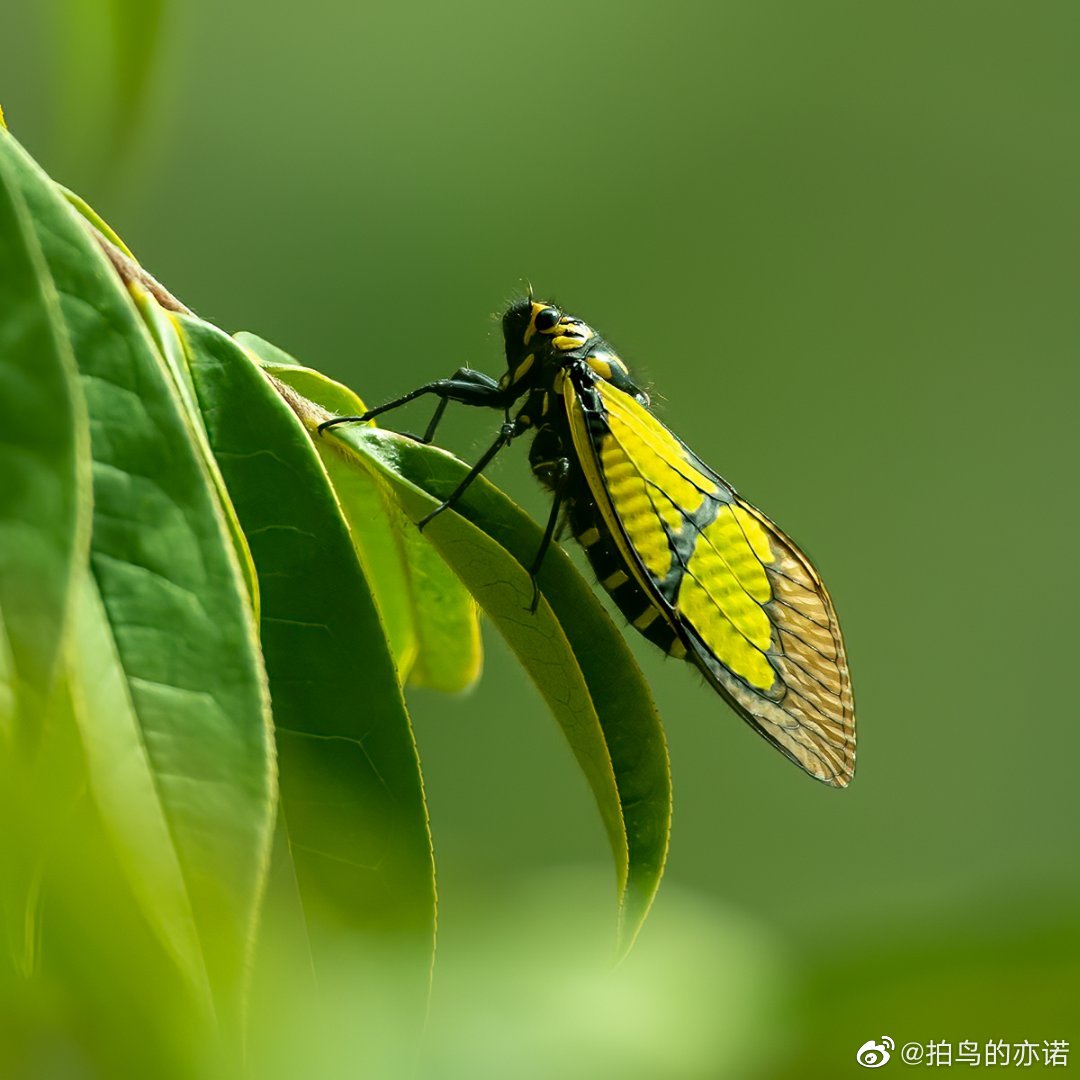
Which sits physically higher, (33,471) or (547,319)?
(547,319)

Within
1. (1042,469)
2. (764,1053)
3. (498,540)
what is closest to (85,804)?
(764,1053)

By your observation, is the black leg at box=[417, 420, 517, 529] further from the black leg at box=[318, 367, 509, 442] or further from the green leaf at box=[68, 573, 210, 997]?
the green leaf at box=[68, 573, 210, 997]

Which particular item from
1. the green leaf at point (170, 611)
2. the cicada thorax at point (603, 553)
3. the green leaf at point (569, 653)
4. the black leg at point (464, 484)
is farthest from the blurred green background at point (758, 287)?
the green leaf at point (170, 611)

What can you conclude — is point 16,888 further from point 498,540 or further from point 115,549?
point 498,540

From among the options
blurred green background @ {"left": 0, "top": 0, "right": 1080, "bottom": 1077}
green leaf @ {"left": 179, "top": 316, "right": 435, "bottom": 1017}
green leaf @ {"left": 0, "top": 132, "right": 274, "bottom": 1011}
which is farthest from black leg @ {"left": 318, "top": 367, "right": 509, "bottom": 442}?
blurred green background @ {"left": 0, "top": 0, "right": 1080, "bottom": 1077}

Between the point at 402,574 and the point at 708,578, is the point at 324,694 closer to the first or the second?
the point at 402,574

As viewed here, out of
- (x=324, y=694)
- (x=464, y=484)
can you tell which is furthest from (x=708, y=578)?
(x=324, y=694)
